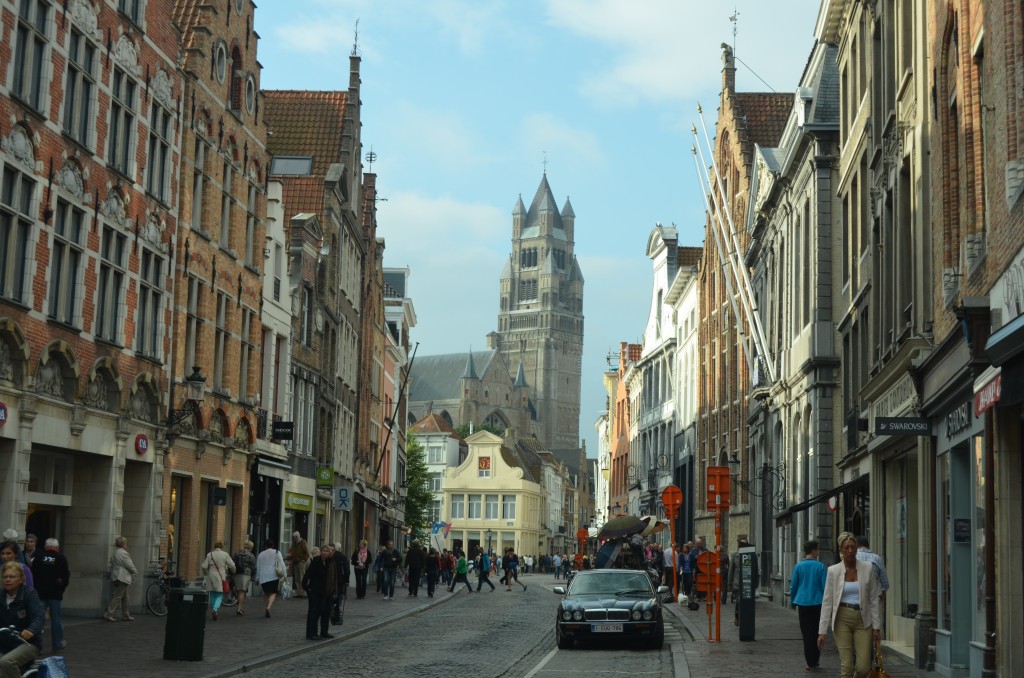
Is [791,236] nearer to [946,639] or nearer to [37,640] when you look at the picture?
[946,639]

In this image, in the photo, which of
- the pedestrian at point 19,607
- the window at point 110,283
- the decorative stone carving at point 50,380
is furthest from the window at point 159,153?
the pedestrian at point 19,607

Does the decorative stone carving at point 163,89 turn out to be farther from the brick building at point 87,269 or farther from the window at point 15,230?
the window at point 15,230

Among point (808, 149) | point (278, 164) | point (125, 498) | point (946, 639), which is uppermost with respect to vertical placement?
point (278, 164)

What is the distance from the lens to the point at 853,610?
46.0ft

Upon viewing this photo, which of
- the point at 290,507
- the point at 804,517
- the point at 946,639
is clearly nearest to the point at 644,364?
the point at 290,507

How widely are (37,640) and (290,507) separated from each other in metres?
32.6

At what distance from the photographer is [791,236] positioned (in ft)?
124

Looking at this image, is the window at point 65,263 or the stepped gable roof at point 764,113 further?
the stepped gable roof at point 764,113

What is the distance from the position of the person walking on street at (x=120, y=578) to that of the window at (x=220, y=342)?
8206 millimetres

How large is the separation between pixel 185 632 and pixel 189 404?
1247 cm

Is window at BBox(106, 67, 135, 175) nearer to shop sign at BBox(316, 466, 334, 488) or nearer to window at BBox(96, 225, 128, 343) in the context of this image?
window at BBox(96, 225, 128, 343)

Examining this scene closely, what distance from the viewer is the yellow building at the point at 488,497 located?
126 meters

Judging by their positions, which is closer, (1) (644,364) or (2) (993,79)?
(2) (993,79)

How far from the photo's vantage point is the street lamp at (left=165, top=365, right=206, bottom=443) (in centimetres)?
2859
